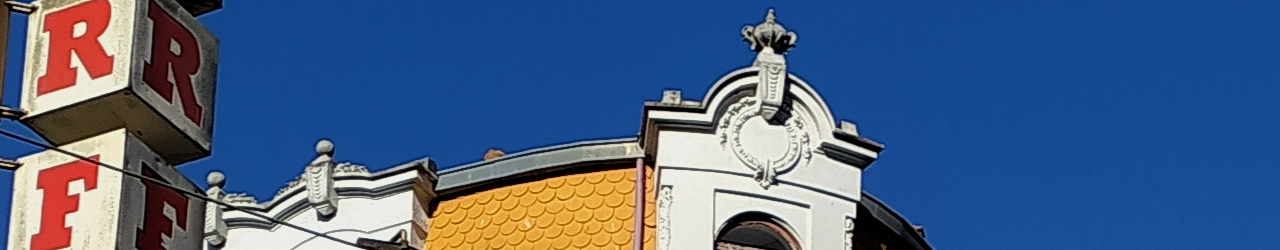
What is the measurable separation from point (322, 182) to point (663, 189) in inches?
111

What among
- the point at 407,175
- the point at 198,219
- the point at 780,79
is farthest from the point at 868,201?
the point at 198,219

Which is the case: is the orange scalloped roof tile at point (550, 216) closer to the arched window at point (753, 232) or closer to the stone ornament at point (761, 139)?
the arched window at point (753, 232)

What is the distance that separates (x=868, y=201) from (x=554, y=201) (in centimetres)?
254

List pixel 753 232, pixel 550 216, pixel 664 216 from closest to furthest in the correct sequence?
1. pixel 664 216
2. pixel 550 216
3. pixel 753 232

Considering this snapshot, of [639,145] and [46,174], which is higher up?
[639,145]

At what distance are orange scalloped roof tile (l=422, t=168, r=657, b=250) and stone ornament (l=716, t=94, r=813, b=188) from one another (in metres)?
0.70

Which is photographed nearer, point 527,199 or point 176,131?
point 176,131

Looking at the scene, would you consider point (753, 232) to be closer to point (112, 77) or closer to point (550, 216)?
point (550, 216)

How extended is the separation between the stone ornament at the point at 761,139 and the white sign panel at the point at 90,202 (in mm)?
7516

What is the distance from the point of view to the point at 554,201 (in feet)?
88.3

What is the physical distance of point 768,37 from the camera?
2739 cm

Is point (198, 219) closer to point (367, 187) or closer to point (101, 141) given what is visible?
point (101, 141)

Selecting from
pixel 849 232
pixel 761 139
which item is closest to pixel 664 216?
pixel 761 139

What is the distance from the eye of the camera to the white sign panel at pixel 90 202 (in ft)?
64.3
